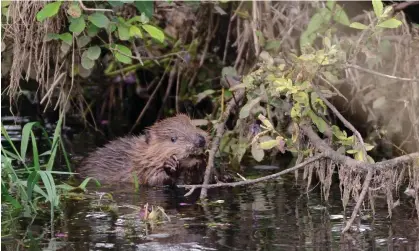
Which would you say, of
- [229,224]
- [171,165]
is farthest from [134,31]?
[229,224]

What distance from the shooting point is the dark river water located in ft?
14.8

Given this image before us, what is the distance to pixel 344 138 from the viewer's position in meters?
5.11

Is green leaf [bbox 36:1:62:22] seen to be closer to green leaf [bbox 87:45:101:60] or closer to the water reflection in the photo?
green leaf [bbox 87:45:101:60]

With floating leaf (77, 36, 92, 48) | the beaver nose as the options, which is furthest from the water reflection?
floating leaf (77, 36, 92, 48)

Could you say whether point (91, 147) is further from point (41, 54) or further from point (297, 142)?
point (297, 142)

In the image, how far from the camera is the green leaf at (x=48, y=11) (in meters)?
5.82

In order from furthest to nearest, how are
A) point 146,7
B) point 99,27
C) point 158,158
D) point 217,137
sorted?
1. point 158,158
2. point 146,7
3. point 99,27
4. point 217,137

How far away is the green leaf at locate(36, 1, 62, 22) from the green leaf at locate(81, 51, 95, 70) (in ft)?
1.94

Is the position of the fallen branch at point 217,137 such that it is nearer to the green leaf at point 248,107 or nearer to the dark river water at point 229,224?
the dark river water at point 229,224

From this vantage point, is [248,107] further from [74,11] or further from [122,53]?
[74,11]

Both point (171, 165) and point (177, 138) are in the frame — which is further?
point (177, 138)

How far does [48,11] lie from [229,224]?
180cm

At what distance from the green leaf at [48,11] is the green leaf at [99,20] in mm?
275

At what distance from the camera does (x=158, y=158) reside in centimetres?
681
